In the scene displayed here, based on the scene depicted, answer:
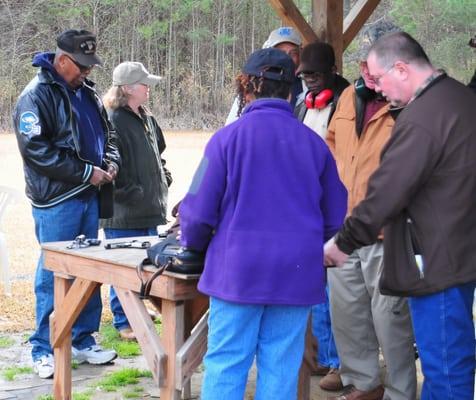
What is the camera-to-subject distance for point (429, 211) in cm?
293

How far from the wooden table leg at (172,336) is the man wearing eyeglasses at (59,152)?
4.02 ft

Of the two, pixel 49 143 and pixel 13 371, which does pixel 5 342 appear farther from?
pixel 49 143

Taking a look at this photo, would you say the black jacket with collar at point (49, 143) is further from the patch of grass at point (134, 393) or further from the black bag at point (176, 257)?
the black bag at point (176, 257)

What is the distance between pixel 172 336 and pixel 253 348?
1.73ft

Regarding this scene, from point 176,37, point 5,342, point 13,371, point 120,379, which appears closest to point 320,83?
point 120,379

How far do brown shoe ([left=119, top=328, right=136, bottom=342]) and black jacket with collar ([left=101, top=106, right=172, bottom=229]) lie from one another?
676mm

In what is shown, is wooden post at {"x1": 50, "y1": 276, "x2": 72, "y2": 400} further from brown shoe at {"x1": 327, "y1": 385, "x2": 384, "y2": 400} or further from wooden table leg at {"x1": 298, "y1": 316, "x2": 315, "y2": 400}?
brown shoe at {"x1": 327, "y1": 385, "x2": 384, "y2": 400}

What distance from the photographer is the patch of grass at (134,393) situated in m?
4.21

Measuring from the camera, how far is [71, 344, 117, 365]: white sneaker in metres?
4.73

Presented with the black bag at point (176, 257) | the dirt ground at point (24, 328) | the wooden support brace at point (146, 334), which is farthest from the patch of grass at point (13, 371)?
the black bag at point (176, 257)

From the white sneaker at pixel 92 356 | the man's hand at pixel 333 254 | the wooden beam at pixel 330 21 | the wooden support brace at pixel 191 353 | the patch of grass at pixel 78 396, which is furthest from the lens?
the wooden beam at pixel 330 21

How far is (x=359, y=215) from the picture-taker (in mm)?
2971

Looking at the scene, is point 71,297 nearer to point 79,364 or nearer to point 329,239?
point 79,364

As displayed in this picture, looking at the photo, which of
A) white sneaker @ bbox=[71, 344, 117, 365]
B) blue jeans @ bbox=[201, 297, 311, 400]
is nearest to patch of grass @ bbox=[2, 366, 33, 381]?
white sneaker @ bbox=[71, 344, 117, 365]
